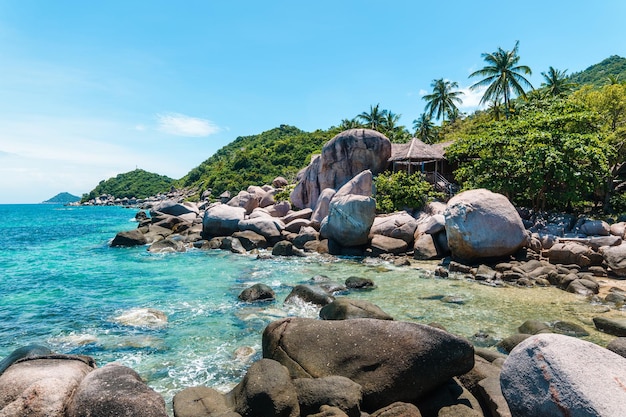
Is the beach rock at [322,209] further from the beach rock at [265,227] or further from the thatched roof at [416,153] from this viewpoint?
the thatched roof at [416,153]

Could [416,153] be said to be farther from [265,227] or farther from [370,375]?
[370,375]

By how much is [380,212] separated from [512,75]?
2378 cm

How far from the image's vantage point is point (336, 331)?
630cm

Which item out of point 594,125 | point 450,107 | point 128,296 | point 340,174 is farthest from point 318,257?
point 450,107

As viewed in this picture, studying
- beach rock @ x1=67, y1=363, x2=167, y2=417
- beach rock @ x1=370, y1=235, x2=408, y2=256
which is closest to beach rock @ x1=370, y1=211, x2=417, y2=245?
beach rock @ x1=370, y1=235, x2=408, y2=256

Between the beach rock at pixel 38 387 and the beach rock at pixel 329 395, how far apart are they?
3.04m

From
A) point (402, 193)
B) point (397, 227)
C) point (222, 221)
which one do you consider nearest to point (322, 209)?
point (402, 193)

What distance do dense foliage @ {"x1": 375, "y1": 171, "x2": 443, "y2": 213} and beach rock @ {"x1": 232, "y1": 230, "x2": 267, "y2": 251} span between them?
27.5 ft

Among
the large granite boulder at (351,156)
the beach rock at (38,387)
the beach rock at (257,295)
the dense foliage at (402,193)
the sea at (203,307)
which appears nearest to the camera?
the beach rock at (38,387)

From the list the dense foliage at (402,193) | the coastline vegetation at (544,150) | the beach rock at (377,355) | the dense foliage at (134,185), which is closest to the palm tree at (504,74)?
the coastline vegetation at (544,150)

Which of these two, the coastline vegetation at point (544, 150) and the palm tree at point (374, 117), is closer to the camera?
the coastline vegetation at point (544, 150)

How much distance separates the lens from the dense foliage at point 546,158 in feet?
59.4

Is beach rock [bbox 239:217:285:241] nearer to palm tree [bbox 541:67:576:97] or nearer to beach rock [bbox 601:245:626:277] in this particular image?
beach rock [bbox 601:245:626:277]

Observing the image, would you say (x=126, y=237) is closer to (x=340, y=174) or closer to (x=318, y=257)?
(x=318, y=257)
